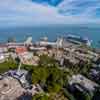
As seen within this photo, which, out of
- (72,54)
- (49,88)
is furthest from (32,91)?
(72,54)

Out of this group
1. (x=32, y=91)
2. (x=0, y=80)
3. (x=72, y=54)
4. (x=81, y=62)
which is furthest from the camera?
(x=72, y=54)

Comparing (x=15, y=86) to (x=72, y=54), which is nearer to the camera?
(x=15, y=86)

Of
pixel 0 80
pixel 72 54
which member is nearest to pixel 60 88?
pixel 0 80

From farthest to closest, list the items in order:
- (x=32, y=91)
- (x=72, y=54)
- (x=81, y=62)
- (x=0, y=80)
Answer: (x=72, y=54) → (x=81, y=62) → (x=0, y=80) → (x=32, y=91)

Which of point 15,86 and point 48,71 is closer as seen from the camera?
point 15,86

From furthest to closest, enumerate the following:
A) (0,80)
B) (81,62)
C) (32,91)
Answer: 1. (81,62)
2. (0,80)
3. (32,91)

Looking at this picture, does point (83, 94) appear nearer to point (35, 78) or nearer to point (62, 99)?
point (62, 99)

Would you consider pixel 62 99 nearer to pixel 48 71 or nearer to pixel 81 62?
pixel 48 71
